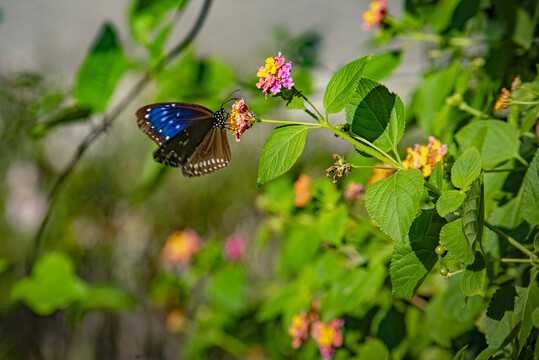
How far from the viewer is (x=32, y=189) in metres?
2.07

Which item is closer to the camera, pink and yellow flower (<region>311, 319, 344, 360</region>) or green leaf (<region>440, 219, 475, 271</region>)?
green leaf (<region>440, 219, 475, 271</region>)

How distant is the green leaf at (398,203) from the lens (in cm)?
35

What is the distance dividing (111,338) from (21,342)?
319 mm

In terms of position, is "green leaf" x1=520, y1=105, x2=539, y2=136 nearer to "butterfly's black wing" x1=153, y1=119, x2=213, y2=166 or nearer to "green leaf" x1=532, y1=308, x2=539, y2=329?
"green leaf" x1=532, y1=308, x2=539, y2=329

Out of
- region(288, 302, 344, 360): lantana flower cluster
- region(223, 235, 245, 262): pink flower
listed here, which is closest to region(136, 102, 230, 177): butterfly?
region(288, 302, 344, 360): lantana flower cluster

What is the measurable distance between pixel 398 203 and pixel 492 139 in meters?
0.19

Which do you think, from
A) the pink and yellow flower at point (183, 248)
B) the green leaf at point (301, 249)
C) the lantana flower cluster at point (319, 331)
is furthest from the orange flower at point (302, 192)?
the pink and yellow flower at point (183, 248)

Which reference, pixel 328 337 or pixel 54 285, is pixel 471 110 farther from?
pixel 54 285

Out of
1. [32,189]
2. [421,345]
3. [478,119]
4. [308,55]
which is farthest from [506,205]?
[32,189]

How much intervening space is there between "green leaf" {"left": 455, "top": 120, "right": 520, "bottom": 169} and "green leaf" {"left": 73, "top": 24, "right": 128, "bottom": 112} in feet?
1.50

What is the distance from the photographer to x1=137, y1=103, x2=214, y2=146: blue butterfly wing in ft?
1.84

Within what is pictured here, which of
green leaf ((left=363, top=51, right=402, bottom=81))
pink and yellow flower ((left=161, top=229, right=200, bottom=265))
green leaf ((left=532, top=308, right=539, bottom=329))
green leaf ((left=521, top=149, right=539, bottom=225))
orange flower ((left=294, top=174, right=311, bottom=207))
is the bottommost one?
pink and yellow flower ((left=161, top=229, right=200, bottom=265))

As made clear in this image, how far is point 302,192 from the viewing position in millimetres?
790

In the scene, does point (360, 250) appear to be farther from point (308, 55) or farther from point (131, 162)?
point (131, 162)
